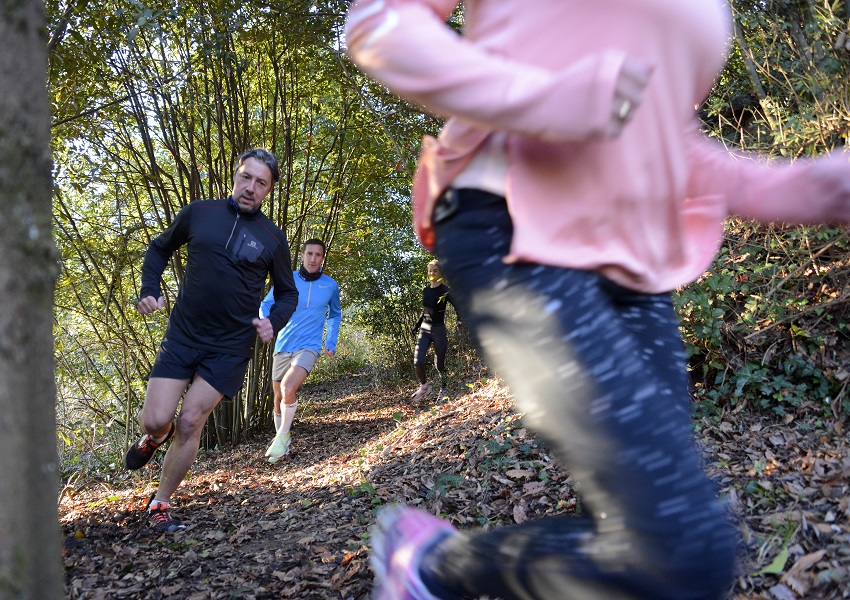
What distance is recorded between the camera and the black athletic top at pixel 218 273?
4.01 meters

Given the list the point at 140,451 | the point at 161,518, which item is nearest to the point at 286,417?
the point at 140,451

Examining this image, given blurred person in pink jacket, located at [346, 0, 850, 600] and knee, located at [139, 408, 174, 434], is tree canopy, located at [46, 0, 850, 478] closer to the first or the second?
knee, located at [139, 408, 174, 434]

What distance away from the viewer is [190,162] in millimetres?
7723

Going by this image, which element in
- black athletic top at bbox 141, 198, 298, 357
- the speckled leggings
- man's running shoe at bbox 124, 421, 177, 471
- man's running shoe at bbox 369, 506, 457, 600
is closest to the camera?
the speckled leggings

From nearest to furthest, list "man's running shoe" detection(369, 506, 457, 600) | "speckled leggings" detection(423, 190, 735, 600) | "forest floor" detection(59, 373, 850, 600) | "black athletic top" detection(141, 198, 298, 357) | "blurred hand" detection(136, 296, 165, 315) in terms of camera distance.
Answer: "speckled leggings" detection(423, 190, 735, 600) → "man's running shoe" detection(369, 506, 457, 600) → "forest floor" detection(59, 373, 850, 600) → "blurred hand" detection(136, 296, 165, 315) → "black athletic top" detection(141, 198, 298, 357)

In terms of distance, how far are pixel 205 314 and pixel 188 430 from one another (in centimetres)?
71

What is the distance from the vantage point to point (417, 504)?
144 inches

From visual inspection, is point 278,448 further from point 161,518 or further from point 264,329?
point 264,329

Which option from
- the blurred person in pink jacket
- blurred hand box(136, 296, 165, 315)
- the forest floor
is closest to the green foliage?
the forest floor

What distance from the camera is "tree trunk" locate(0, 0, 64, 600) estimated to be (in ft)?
4.03

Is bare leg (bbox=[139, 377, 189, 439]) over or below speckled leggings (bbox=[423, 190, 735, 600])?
below

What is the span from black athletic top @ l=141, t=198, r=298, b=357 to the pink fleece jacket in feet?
10.1

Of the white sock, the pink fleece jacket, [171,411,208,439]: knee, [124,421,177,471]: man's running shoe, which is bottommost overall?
the white sock

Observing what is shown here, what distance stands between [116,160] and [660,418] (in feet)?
24.0
